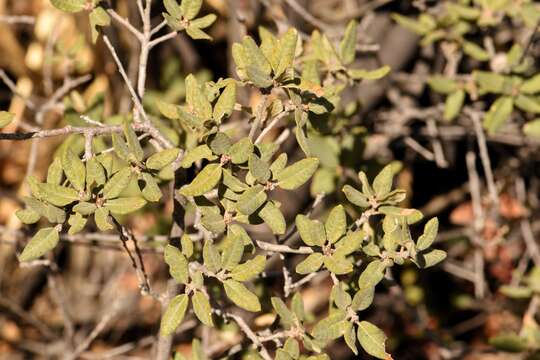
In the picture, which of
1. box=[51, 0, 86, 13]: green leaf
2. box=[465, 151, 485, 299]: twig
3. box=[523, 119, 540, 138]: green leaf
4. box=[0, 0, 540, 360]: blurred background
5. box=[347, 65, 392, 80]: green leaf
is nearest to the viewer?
box=[51, 0, 86, 13]: green leaf

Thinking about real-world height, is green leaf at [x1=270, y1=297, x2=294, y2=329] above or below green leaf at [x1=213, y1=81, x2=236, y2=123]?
below

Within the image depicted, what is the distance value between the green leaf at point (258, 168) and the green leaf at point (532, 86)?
1.01 meters

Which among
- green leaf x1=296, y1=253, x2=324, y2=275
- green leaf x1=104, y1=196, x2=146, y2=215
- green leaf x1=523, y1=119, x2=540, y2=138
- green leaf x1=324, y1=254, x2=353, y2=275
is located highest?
green leaf x1=104, y1=196, x2=146, y2=215

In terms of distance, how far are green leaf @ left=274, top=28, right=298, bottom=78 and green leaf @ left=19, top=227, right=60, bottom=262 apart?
0.49m

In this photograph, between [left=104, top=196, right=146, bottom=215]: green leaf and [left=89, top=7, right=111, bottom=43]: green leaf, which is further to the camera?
[left=89, top=7, right=111, bottom=43]: green leaf

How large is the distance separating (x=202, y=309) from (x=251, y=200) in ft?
0.71

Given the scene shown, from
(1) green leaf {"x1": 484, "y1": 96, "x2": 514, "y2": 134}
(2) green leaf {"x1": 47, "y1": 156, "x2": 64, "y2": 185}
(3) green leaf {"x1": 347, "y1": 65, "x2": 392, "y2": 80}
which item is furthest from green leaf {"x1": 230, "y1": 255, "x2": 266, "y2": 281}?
(1) green leaf {"x1": 484, "y1": 96, "x2": 514, "y2": 134}

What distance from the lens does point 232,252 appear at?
3.98ft

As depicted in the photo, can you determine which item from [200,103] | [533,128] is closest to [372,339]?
[200,103]

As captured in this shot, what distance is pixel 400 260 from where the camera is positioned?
4.01 feet

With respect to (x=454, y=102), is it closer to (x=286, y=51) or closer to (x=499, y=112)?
(x=499, y=112)

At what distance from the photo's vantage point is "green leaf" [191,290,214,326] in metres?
1.21

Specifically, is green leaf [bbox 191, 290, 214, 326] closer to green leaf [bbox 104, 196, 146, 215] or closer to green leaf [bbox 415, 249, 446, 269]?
green leaf [bbox 104, 196, 146, 215]

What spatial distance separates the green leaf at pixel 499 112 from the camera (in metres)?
1.92
